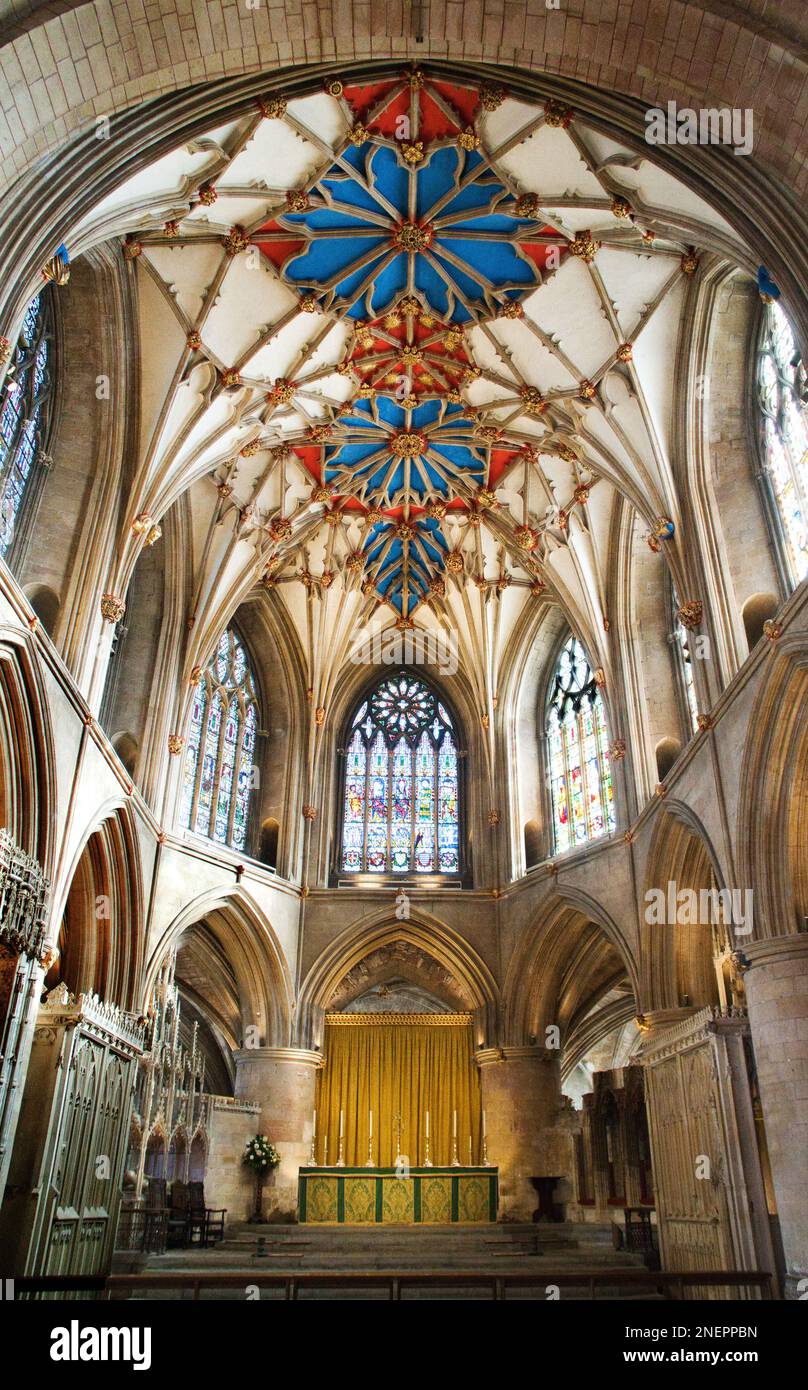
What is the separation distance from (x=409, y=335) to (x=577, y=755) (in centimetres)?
885

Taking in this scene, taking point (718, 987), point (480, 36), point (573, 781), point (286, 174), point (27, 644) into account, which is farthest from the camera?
point (573, 781)

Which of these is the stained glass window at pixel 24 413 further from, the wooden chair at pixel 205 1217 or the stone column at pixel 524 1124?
the stone column at pixel 524 1124

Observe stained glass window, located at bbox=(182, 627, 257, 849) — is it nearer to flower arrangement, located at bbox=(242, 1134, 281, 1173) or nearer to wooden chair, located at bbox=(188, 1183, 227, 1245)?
flower arrangement, located at bbox=(242, 1134, 281, 1173)

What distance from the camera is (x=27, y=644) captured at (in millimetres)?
11031

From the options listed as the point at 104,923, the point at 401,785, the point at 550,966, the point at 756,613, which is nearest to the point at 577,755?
the point at 550,966

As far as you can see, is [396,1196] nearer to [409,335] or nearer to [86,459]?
[86,459]

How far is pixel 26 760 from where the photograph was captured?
456 inches

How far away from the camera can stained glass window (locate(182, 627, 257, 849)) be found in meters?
19.7

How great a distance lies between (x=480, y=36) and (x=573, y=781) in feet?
49.4

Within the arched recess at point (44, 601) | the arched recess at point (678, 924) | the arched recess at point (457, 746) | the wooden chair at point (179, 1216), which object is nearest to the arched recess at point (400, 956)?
the arched recess at point (457, 746)

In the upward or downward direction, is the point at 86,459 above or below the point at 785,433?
above

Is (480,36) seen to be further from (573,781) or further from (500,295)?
(573,781)
